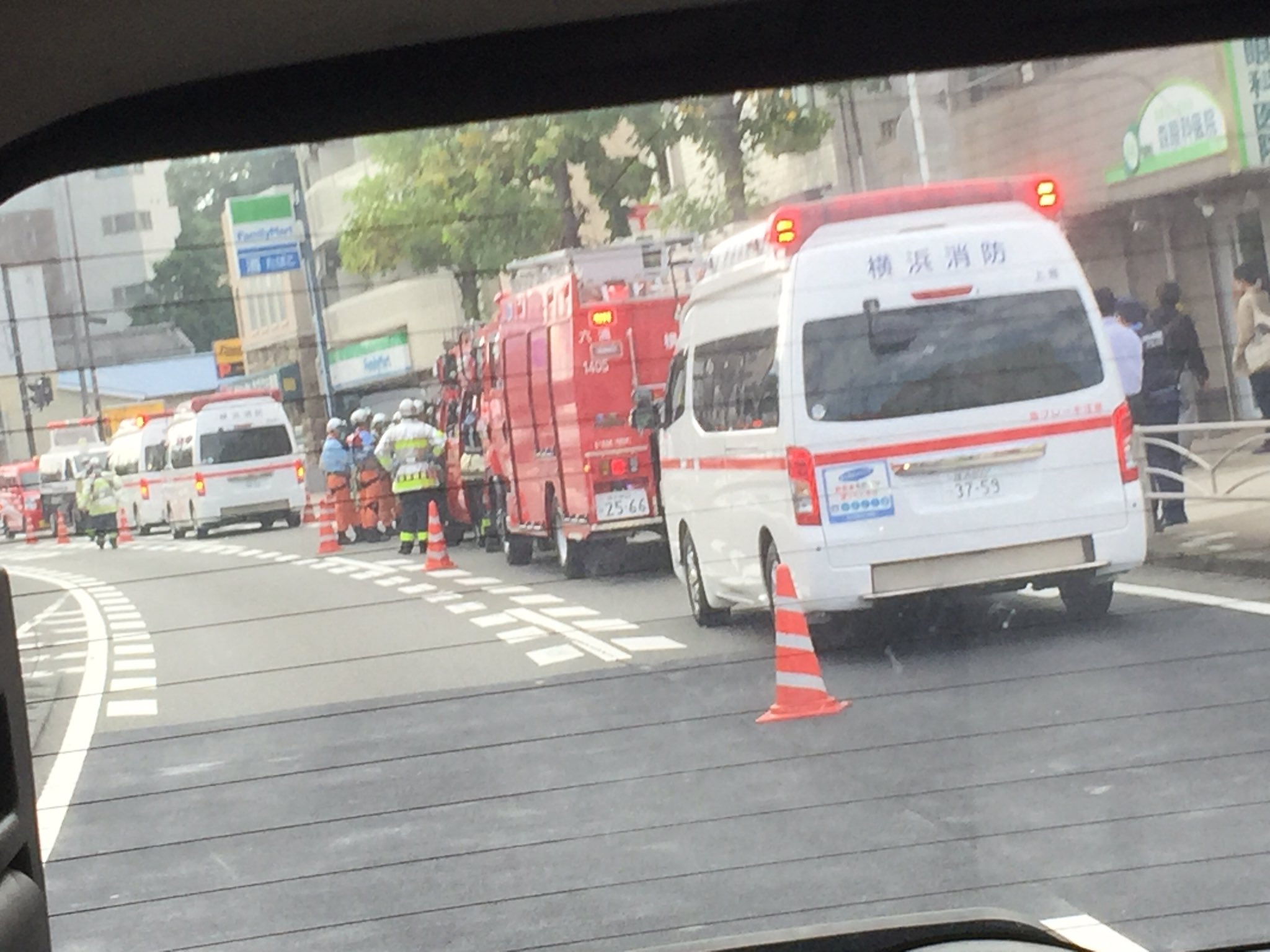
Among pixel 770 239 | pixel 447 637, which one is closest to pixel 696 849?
pixel 447 637

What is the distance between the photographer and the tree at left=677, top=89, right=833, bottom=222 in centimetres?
341

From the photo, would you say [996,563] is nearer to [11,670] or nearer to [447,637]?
[447,637]

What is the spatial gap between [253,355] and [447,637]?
642mm

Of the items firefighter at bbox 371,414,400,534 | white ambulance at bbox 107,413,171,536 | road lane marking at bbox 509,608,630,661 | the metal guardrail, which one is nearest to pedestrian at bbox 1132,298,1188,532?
the metal guardrail

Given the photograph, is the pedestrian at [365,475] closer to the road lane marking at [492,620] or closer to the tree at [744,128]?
the road lane marking at [492,620]

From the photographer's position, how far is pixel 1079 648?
346 centimetres

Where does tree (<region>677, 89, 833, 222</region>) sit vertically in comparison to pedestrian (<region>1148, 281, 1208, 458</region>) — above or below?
above

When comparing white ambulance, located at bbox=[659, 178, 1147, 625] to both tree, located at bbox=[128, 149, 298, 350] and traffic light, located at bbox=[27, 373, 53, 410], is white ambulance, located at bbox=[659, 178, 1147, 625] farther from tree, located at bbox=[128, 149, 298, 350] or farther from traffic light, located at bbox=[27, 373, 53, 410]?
traffic light, located at bbox=[27, 373, 53, 410]

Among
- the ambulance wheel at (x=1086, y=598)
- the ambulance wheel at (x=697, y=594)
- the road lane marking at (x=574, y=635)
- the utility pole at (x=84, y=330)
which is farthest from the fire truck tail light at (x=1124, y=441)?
the utility pole at (x=84, y=330)

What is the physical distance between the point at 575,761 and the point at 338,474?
0.70 metres

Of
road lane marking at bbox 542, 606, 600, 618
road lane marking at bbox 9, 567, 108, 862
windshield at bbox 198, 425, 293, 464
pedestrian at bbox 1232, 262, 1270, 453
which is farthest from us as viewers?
pedestrian at bbox 1232, 262, 1270, 453

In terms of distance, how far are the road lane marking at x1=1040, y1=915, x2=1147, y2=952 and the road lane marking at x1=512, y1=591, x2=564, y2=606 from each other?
3.53 ft

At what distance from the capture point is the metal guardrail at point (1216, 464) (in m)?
3.44

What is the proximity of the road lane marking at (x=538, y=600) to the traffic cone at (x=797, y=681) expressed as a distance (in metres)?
0.43
